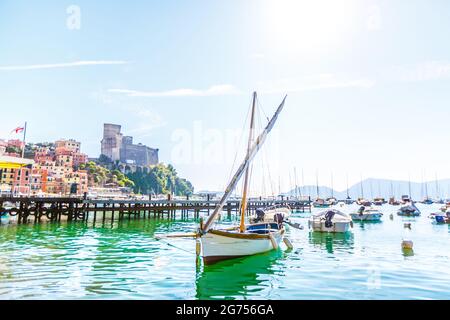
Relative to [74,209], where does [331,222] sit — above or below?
below

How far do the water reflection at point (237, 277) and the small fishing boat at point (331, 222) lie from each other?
765 inches

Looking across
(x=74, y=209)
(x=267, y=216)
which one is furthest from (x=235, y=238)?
(x=74, y=209)

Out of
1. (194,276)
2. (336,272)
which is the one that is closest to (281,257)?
(336,272)

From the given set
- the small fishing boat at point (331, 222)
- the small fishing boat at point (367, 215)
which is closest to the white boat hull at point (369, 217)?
the small fishing boat at point (367, 215)

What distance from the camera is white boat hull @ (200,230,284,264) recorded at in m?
19.4

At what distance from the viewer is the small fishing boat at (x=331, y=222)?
3994cm

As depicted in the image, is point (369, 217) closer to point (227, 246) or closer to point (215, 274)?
point (227, 246)

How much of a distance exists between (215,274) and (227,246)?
110 inches

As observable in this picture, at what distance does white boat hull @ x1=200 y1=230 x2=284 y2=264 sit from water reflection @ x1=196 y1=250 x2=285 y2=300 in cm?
42

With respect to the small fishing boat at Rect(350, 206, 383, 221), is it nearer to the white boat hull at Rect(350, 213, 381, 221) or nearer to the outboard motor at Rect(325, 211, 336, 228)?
the white boat hull at Rect(350, 213, 381, 221)

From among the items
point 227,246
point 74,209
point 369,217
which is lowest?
point 369,217

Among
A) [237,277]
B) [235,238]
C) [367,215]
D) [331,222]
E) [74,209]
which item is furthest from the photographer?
[367,215]

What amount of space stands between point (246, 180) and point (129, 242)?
14931 millimetres

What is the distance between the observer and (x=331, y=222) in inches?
1592
